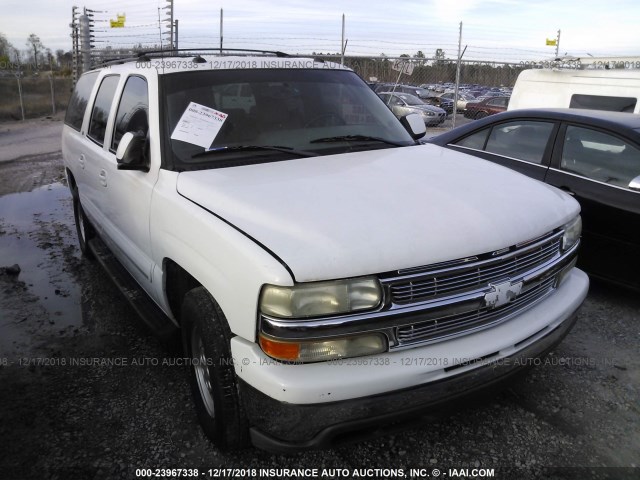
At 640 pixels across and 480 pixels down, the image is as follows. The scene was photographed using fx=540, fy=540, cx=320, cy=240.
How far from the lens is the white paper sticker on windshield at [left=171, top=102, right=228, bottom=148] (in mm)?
3053

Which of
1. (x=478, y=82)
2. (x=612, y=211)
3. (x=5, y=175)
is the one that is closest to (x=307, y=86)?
(x=612, y=211)

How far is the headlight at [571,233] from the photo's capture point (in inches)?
112

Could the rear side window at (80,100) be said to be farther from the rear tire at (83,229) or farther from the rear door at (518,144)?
the rear door at (518,144)

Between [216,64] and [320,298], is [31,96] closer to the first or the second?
[216,64]

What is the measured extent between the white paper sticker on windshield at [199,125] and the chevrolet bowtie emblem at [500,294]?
→ 172cm

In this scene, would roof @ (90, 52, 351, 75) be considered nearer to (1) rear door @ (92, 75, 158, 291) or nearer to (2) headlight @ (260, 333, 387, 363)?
(1) rear door @ (92, 75, 158, 291)

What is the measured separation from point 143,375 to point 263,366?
157 centimetres

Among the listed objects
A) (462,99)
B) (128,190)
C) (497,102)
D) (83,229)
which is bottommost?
(83,229)

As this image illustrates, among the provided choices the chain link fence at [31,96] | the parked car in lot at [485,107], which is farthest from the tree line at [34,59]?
the parked car in lot at [485,107]

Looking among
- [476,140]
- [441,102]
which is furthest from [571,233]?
[441,102]

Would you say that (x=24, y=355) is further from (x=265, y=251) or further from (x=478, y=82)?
(x=478, y=82)

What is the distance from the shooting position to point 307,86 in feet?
11.8

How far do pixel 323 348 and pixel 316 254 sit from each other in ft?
1.20

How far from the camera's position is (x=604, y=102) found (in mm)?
7324
